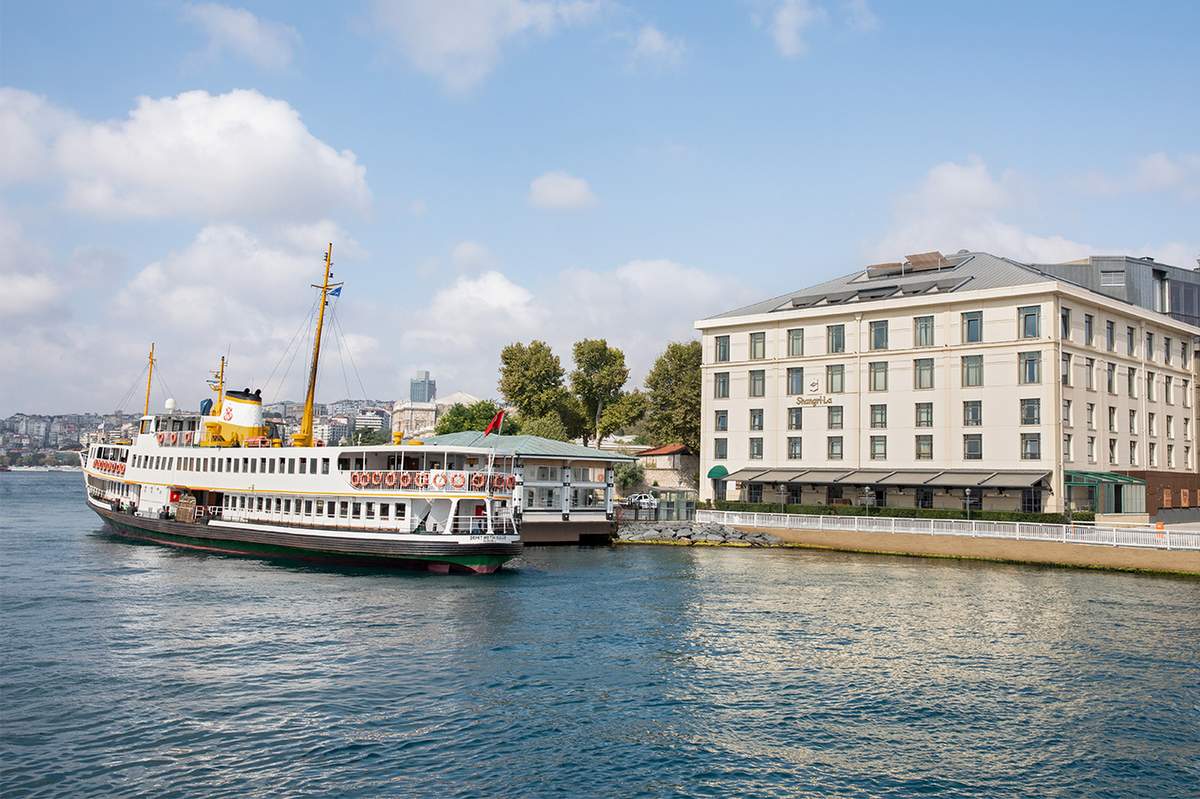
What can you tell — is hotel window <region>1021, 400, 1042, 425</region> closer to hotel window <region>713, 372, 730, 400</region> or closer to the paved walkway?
the paved walkway

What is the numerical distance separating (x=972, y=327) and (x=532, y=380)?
5584cm

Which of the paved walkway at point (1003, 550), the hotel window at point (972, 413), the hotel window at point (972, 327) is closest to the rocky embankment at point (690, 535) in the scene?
the paved walkway at point (1003, 550)

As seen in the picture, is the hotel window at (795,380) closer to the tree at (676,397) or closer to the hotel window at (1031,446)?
the hotel window at (1031,446)

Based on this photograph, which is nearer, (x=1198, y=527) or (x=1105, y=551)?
(x=1105, y=551)

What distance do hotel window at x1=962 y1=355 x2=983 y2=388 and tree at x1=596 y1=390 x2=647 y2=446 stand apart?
147 feet

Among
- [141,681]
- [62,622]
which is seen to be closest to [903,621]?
→ [141,681]

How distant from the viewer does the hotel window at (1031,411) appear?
64250mm

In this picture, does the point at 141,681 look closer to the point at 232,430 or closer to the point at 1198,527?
the point at 232,430

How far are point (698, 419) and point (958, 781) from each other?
7976 centimetres

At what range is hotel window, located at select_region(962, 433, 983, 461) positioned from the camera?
66.6 metres

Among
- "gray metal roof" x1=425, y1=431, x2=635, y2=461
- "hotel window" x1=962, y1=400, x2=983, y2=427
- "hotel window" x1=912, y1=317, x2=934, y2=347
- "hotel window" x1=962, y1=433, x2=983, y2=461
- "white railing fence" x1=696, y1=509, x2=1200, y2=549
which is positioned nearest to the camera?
"white railing fence" x1=696, y1=509, x2=1200, y2=549

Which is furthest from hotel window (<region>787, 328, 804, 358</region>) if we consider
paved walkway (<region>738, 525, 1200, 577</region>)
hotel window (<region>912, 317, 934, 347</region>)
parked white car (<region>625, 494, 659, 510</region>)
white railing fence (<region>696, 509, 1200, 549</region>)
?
parked white car (<region>625, 494, 659, 510</region>)

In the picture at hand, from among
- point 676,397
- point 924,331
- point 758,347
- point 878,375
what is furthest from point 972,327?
point 676,397

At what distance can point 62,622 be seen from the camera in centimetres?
3394
